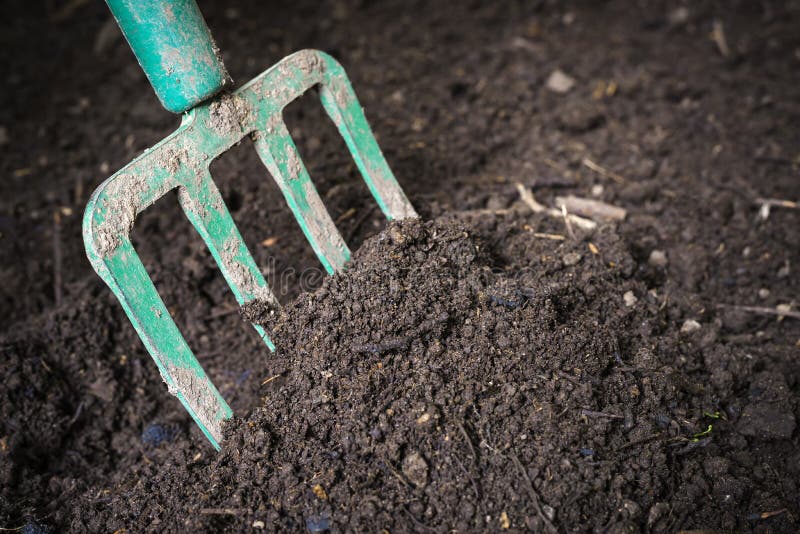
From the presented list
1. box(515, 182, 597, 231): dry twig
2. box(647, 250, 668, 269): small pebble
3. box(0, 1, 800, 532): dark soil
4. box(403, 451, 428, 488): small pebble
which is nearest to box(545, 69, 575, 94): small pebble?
box(0, 1, 800, 532): dark soil

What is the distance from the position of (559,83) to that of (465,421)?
2152 millimetres

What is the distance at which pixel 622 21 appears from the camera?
3863mm

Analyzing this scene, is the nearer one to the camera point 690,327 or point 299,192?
point 299,192

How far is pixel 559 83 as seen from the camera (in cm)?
344

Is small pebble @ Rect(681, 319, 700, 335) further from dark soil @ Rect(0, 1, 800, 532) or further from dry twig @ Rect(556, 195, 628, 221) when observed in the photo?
dry twig @ Rect(556, 195, 628, 221)

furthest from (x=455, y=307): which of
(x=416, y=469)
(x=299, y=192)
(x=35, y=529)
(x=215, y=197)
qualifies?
(x=35, y=529)

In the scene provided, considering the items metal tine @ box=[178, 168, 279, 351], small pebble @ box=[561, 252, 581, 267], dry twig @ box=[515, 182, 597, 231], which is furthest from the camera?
dry twig @ box=[515, 182, 597, 231]

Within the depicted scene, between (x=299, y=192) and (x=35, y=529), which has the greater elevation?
(x=299, y=192)

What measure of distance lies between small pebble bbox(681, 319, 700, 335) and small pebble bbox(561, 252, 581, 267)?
1.38ft

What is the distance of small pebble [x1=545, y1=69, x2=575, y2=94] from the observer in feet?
11.2

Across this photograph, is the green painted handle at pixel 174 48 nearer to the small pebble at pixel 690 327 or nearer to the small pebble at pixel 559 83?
the small pebble at pixel 690 327

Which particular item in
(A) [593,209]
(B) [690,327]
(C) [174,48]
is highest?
(C) [174,48]

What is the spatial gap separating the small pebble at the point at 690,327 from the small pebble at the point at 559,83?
4.96 ft

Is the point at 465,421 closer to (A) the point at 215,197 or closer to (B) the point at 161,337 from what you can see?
(B) the point at 161,337
